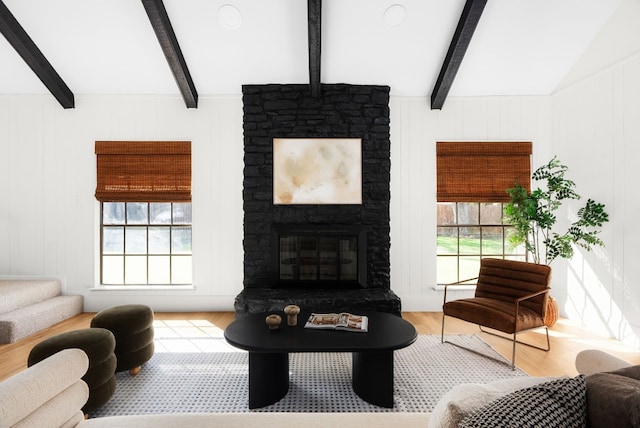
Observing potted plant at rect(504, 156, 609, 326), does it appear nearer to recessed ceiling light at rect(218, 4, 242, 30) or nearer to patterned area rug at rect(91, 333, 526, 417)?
patterned area rug at rect(91, 333, 526, 417)

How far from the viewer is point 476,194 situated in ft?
15.1

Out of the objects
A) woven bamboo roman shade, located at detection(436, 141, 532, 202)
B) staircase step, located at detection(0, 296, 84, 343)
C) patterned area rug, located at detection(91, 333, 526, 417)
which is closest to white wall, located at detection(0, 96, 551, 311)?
woven bamboo roman shade, located at detection(436, 141, 532, 202)

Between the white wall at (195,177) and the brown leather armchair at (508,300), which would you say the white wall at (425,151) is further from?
the brown leather armchair at (508,300)

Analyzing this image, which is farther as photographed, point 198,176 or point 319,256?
point 198,176

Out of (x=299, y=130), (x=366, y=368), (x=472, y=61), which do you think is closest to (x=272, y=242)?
(x=299, y=130)

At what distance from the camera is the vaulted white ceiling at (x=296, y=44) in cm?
348

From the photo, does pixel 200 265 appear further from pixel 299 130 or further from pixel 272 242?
pixel 299 130

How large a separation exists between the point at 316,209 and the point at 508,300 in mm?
2250

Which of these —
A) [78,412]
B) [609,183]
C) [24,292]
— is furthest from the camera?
[24,292]

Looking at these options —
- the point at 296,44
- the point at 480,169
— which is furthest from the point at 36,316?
the point at 480,169

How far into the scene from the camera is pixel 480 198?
4.59 metres

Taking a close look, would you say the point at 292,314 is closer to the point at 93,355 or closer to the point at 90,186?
the point at 93,355

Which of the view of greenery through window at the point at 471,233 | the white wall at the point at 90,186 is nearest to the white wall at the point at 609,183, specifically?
the view of greenery through window at the point at 471,233

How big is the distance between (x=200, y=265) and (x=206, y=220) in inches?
23.1
